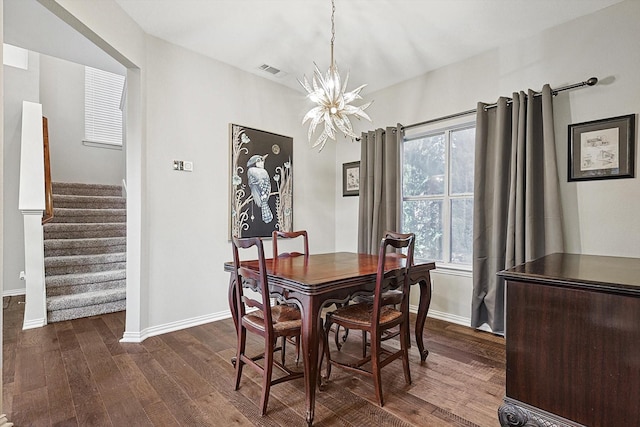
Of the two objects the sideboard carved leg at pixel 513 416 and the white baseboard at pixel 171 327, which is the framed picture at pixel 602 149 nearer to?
the sideboard carved leg at pixel 513 416

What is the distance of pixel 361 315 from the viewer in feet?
6.77

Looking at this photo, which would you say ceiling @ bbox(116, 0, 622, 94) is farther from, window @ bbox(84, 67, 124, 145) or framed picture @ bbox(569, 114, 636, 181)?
window @ bbox(84, 67, 124, 145)

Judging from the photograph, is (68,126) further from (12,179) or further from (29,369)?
(29,369)

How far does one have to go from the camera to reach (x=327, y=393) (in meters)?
1.99

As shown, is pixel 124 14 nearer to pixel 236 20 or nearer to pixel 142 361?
pixel 236 20

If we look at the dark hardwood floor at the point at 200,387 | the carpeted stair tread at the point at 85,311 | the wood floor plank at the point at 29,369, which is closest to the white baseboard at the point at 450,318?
the dark hardwood floor at the point at 200,387

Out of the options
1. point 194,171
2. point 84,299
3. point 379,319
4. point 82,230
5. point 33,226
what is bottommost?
point 84,299

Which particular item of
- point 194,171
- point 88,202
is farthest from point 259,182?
point 88,202

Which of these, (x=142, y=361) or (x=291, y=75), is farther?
(x=291, y=75)

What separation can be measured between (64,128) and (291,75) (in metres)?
4.10

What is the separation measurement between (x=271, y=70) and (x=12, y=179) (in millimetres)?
3796

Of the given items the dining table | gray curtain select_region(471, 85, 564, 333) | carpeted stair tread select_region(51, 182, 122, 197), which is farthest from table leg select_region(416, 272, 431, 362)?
carpeted stair tread select_region(51, 182, 122, 197)

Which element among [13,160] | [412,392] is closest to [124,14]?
[13,160]

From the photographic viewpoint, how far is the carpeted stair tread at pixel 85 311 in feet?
10.5
